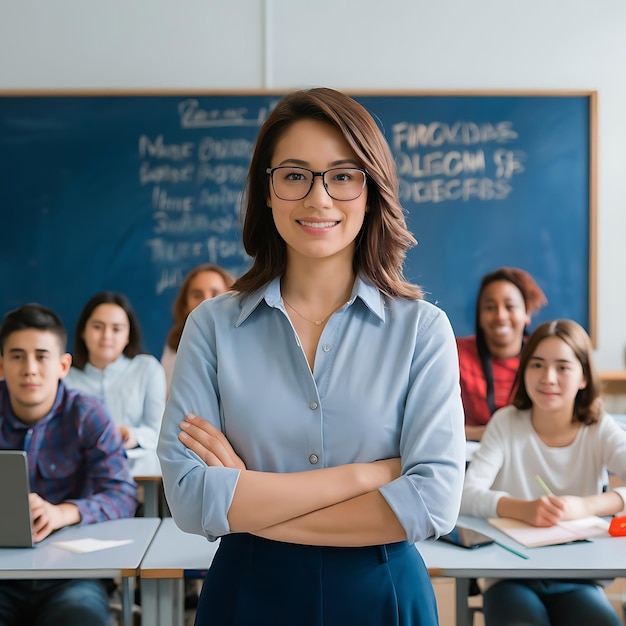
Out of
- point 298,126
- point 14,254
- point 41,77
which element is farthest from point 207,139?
point 298,126

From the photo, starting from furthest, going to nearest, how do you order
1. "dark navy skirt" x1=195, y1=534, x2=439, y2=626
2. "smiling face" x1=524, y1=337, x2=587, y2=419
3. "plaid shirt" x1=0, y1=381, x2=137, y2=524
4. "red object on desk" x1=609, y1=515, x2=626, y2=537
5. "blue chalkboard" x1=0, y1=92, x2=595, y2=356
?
"blue chalkboard" x1=0, y1=92, x2=595, y2=356 < "smiling face" x1=524, y1=337, x2=587, y2=419 < "plaid shirt" x1=0, y1=381, x2=137, y2=524 < "red object on desk" x1=609, y1=515, x2=626, y2=537 < "dark navy skirt" x1=195, y1=534, x2=439, y2=626

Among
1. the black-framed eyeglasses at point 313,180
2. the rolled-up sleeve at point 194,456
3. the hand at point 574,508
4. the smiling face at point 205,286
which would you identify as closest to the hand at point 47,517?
the rolled-up sleeve at point 194,456

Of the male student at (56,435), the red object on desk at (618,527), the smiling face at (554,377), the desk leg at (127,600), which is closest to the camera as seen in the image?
the desk leg at (127,600)

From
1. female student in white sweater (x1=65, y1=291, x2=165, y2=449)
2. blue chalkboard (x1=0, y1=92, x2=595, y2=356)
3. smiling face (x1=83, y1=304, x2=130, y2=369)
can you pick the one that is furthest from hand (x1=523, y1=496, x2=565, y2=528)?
smiling face (x1=83, y1=304, x2=130, y2=369)

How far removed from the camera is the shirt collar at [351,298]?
132 centimetres

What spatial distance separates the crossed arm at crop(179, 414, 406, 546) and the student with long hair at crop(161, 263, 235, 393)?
2707 mm

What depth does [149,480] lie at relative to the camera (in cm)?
279

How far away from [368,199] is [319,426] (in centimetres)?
40

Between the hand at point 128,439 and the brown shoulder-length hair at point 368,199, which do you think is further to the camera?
the hand at point 128,439

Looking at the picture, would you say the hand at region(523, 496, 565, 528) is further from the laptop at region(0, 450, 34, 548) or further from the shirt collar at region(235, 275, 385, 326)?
the laptop at region(0, 450, 34, 548)

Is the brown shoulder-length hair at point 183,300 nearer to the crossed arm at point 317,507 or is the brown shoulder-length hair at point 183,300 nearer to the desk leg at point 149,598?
the desk leg at point 149,598

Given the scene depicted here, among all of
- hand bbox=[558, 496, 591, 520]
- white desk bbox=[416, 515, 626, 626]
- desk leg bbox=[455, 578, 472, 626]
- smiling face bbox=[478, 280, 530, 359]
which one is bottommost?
desk leg bbox=[455, 578, 472, 626]

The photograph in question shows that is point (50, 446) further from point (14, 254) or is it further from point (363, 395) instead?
point (14, 254)

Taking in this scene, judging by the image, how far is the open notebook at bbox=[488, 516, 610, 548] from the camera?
203 centimetres
